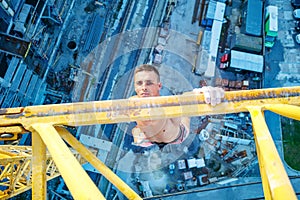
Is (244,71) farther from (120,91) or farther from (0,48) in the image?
(0,48)

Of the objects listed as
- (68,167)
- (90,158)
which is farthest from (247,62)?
(68,167)

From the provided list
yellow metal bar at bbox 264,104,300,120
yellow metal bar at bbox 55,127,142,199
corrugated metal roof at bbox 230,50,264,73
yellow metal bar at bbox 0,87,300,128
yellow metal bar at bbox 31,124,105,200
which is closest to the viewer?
yellow metal bar at bbox 31,124,105,200

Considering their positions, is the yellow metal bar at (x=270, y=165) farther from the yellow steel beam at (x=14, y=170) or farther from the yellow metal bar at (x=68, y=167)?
the yellow steel beam at (x=14, y=170)

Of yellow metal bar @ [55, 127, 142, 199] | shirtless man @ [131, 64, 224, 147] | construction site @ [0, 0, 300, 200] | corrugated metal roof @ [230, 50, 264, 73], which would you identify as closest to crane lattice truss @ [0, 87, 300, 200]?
yellow metal bar @ [55, 127, 142, 199]

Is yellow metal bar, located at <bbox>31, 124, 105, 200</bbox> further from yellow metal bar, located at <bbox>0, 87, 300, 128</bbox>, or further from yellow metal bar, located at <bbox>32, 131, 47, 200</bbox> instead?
yellow metal bar, located at <bbox>0, 87, 300, 128</bbox>

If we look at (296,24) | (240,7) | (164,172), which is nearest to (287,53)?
(296,24)

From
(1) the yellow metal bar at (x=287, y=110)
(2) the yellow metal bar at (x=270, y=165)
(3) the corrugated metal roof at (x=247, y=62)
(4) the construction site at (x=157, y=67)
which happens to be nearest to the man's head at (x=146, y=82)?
(2) the yellow metal bar at (x=270, y=165)

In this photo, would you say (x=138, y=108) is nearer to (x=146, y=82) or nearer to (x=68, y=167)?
(x=68, y=167)
